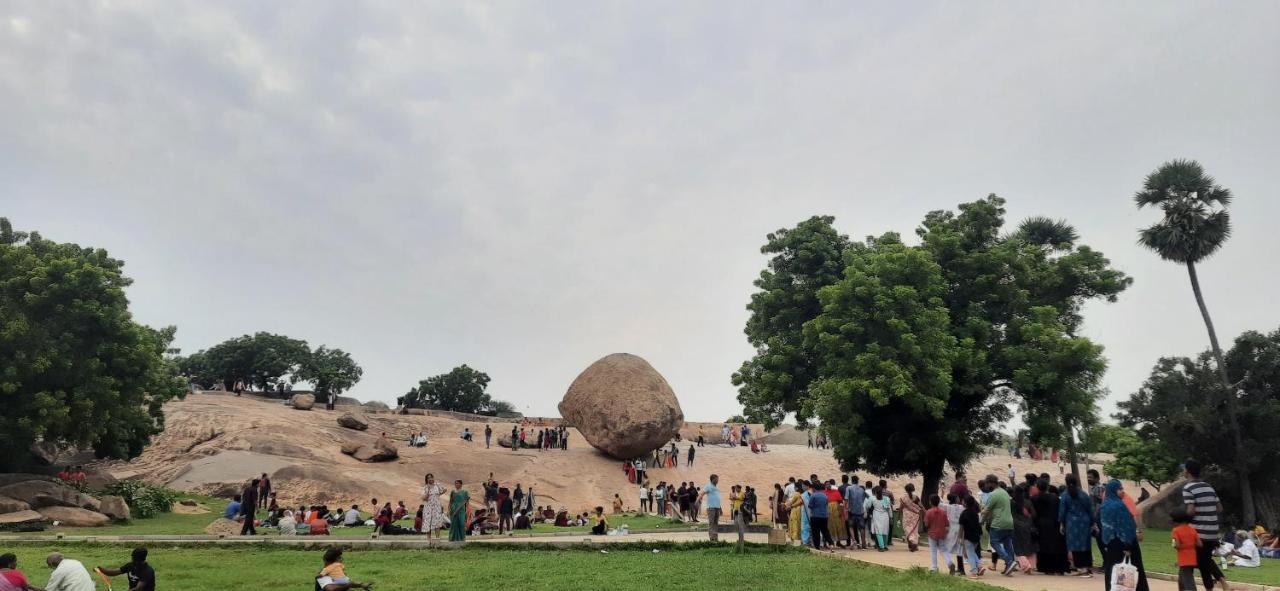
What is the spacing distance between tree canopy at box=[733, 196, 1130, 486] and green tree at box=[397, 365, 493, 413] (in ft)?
207

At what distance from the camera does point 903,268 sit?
25.4 m

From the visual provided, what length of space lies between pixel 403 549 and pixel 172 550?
525 centimetres

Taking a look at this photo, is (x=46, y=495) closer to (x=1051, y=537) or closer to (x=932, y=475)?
(x=1051, y=537)

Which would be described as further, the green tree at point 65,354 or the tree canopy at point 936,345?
the green tree at point 65,354

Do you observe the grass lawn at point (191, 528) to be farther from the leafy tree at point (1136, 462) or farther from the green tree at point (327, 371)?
the green tree at point (327, 371)

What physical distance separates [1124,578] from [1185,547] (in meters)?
1.01

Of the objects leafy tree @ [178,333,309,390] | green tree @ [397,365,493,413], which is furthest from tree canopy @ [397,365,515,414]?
leafy tree @ [178,333,309,390]

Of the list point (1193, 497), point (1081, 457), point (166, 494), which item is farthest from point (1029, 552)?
point (1081, 457)

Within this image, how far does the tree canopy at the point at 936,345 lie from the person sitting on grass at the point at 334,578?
17.1 metres

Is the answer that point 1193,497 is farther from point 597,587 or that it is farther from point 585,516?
point 585,516

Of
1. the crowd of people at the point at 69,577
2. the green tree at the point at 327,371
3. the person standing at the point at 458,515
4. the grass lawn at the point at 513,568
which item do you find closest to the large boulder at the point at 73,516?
the grass lawn at the point at 513,568

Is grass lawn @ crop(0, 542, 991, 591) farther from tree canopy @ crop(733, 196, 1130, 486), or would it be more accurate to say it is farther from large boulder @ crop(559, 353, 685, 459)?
large boulder @ crop(559, 353, 685, 459)

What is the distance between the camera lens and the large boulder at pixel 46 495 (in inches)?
930

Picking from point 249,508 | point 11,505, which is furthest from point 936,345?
point 11,505
